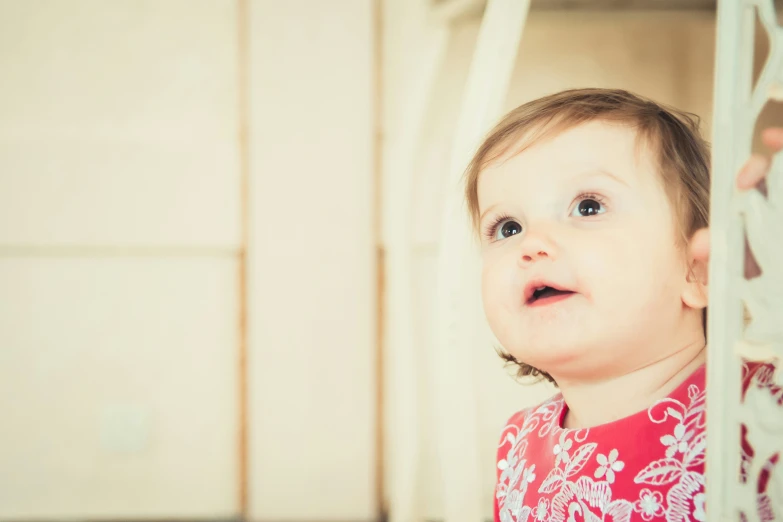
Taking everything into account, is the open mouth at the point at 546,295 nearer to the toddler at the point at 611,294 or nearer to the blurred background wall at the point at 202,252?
the toddler at the point at 611,294

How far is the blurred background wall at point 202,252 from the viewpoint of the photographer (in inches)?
45.3

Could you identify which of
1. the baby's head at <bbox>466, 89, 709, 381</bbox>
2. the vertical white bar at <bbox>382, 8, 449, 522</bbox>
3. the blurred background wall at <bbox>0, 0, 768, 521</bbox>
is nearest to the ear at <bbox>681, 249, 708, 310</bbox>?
the baby's head at <bbox>466, 89, 709, 381</bbox>

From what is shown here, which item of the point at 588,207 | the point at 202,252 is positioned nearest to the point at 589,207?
the point at 588,207

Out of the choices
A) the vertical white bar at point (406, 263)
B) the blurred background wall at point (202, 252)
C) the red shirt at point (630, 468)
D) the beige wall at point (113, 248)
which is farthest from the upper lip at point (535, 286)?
the beige wall at point (113, 248)

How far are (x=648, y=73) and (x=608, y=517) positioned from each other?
0.82 meters

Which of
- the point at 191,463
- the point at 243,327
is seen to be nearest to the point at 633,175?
the point at 243,327

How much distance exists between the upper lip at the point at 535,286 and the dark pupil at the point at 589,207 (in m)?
0.06

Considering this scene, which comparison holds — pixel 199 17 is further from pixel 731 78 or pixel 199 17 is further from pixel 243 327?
pixel 731 78

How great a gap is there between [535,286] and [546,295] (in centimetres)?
1

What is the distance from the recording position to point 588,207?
520mm

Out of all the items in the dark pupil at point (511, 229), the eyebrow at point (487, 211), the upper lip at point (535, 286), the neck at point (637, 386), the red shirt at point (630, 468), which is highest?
the eyebrow at point (487, 211)

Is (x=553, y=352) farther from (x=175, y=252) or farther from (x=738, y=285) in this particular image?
(x=175, y=252)

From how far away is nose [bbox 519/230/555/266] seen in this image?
50 centimetres

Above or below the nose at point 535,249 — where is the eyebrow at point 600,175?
above
